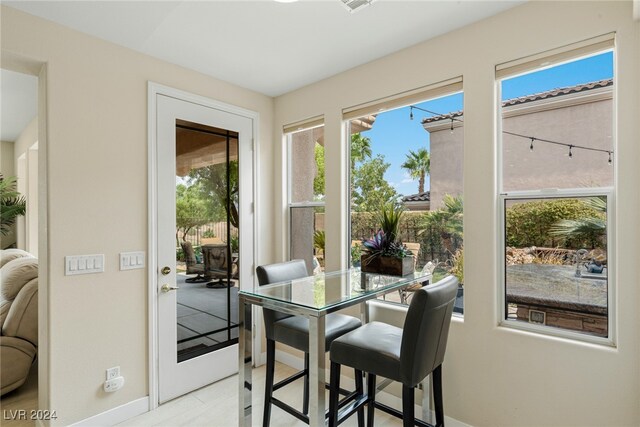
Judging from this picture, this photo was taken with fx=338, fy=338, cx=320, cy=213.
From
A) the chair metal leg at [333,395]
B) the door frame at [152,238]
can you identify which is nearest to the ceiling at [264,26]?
the door frame at [152,238]

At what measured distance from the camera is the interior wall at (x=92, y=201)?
2.04 metres

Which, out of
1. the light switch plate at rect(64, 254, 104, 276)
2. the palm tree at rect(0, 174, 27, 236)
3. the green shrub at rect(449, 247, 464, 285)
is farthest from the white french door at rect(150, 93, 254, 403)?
the palm tree at rect(0, 174, 27, 236)

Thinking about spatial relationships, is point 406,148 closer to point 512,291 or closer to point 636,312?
point 512,291

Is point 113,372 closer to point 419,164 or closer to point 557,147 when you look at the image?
point 419,164

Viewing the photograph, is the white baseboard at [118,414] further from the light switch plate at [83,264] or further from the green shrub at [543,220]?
the green shrub at [543,220]

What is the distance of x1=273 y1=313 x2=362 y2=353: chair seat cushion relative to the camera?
1962 millimetres

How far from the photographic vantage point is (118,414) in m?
2.27

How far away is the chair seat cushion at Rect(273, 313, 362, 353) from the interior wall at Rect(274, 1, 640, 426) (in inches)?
27.4

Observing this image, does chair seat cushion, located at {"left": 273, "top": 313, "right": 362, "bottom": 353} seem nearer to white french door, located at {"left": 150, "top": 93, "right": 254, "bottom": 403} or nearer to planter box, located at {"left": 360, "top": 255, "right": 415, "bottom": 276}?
planter box, located at {"left": 360, "top": 255, "right": 415, "bottom": 276}

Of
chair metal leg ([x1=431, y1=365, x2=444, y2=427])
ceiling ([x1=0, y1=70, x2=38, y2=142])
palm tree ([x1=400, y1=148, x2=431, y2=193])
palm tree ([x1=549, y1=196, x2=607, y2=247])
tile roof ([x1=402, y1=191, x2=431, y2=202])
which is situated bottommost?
chair metal leg ([x1=431, y1=365, x2=444, y2=427])

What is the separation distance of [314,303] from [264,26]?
170cm

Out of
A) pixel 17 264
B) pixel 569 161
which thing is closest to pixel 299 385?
pixel 569 161

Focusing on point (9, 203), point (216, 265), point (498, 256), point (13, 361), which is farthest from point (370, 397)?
point (9, 203)

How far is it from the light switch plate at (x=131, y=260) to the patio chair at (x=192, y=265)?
333 millimetres
